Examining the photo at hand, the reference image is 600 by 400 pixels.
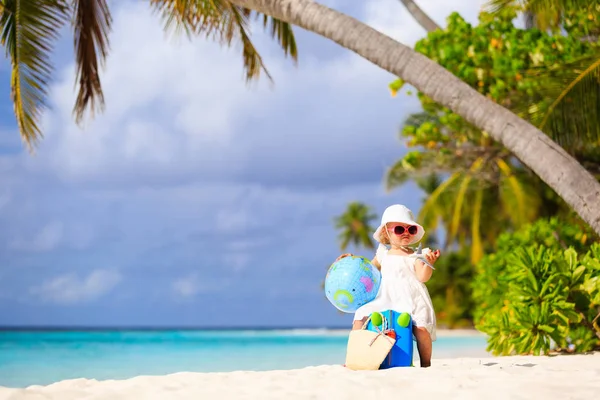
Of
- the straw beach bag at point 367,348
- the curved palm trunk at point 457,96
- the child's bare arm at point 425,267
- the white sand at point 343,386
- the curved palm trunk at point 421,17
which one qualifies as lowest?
the white sand at point 343,386

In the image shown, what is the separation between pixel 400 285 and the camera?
18.2 ft

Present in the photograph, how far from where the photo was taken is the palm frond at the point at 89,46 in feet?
33.0

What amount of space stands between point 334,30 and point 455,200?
16.8 meters

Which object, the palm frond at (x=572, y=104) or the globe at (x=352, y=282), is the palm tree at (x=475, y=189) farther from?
the globe at (x=352, y=282)

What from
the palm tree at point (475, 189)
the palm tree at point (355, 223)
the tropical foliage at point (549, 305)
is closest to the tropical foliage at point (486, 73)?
the palm tree at point (475, 189)

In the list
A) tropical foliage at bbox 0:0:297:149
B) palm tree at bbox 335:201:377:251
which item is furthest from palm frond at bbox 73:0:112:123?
palm tree at bbox 335:201:377:251

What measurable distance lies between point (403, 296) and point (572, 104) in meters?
5.68

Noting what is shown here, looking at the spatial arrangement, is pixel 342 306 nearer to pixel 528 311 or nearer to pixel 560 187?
pixel 560 187

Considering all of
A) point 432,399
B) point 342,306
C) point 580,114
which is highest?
point 580,114

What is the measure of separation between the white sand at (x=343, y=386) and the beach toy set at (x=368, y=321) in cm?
22

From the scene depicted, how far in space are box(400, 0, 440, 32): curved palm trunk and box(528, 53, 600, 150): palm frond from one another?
3.13 metres

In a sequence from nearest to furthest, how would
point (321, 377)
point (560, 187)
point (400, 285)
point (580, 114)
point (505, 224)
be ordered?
point (321, 377)
point (400, 285)
point (560, 187)
point (580, 114)
point (505, 224)

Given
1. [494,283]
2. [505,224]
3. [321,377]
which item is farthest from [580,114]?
[505,224]

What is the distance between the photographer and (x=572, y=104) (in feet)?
32.9
